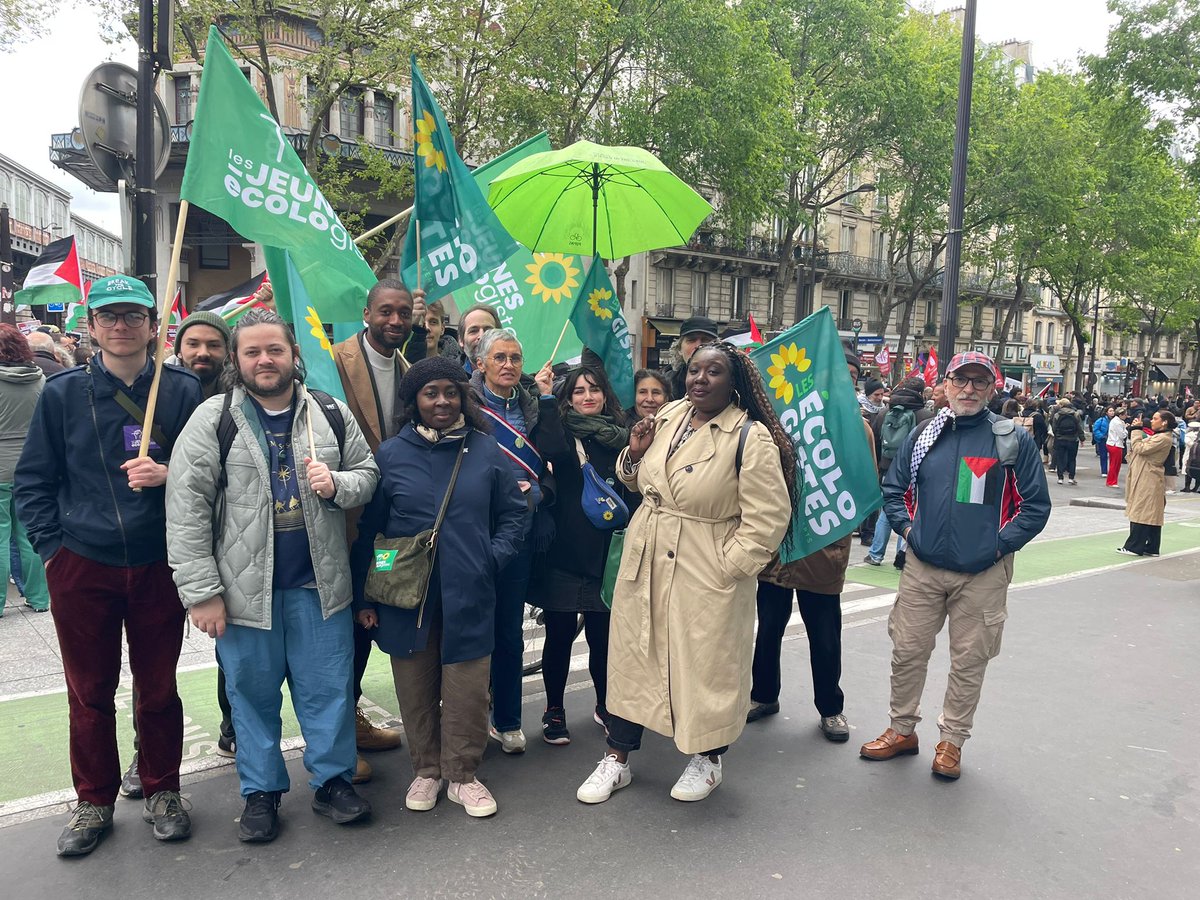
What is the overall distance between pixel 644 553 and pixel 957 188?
30.4ft

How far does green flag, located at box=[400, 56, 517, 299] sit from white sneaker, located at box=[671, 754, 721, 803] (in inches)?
112

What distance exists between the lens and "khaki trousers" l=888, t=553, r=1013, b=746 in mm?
4324

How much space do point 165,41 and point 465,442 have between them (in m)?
6.03

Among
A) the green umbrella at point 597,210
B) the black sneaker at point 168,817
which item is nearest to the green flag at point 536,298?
the green umbrella at point 597,210

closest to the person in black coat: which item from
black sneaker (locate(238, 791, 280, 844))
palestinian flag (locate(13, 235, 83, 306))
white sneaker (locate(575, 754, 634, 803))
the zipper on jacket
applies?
white sneaker (locate(575, 754, 634, 803))

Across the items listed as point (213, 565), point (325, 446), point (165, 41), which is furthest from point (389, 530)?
point (165, 41)

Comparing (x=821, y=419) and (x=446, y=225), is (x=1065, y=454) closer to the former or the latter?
(x=821, y=419)

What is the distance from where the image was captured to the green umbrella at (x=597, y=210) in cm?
598

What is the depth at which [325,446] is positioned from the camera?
3.63 meters

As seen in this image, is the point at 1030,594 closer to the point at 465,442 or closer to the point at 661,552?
the point at 661,552

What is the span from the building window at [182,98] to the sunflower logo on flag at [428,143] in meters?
25.9

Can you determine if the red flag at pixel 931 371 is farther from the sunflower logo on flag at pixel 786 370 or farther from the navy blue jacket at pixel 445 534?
the navy blue jacket at pixel 445 534

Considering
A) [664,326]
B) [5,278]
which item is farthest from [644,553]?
[664,326]

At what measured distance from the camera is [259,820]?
3.54 metres
